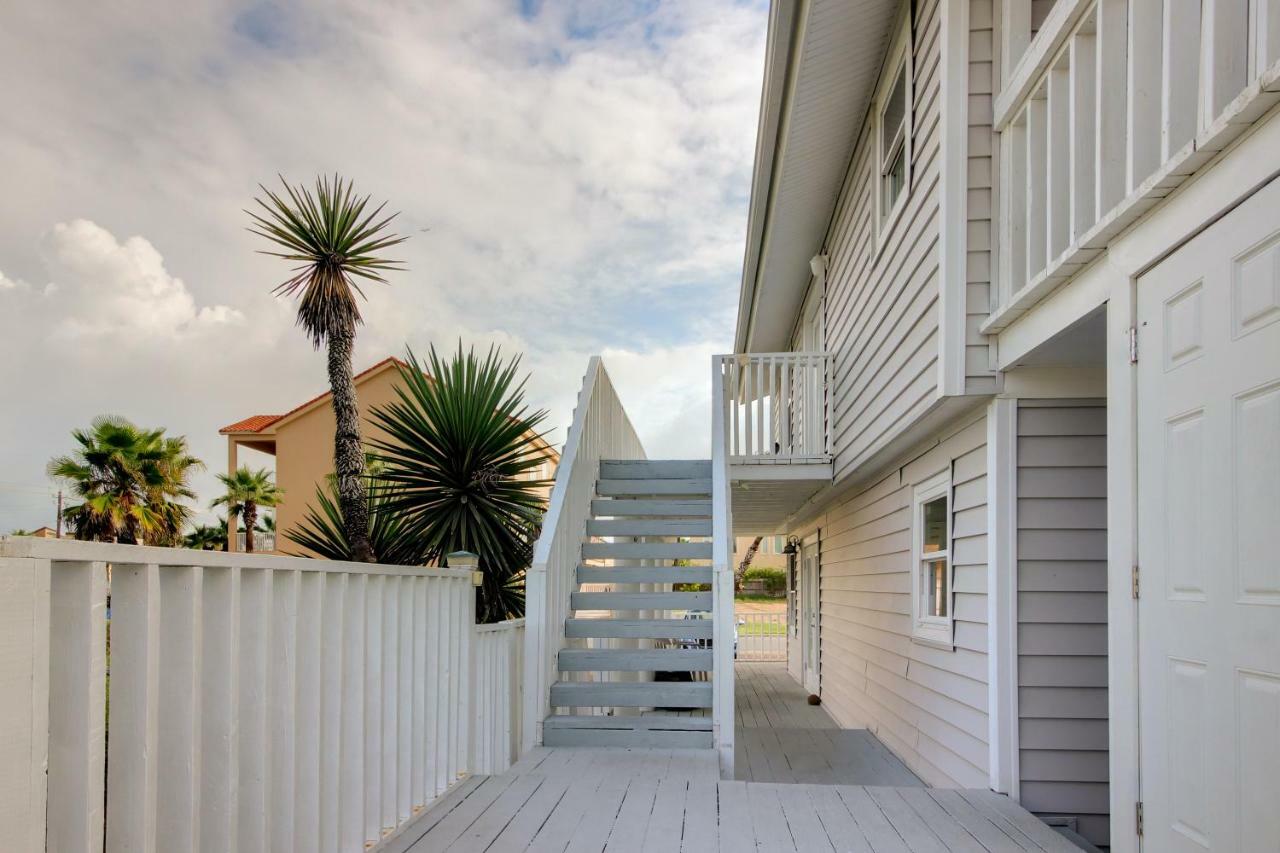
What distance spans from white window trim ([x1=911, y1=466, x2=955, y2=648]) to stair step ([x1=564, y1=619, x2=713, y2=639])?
129cm

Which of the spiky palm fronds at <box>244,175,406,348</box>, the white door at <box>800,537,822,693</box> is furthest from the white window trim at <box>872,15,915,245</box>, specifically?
the white door at <box>800,537,822,693</box>

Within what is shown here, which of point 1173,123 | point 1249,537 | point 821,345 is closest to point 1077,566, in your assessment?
point 1249,537

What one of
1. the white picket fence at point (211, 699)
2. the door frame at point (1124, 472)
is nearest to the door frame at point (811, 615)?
the door frame at point (1124, 472)

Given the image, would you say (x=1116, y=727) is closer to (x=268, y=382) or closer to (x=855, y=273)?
(x=855, y=273)

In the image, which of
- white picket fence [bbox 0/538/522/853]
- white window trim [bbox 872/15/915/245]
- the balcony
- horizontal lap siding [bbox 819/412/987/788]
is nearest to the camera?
white picket fence [bbox 0/538/522/853]

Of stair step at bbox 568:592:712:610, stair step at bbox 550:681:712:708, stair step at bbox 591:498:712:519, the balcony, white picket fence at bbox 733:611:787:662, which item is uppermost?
the balcony

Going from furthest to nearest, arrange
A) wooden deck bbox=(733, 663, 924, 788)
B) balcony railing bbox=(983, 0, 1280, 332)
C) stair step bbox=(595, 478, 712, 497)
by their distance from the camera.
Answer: stair step bbox=(595, 478, 712, 497), wooden deck bbox=(733, 663, 924, 788), balcony railing bbox=(983, 0, 1280, 332)

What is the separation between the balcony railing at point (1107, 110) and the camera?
228 centimetres

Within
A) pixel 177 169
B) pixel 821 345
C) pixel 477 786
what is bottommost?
pixel 477 786

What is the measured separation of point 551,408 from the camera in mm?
7383

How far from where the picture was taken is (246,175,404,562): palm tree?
30.7ft

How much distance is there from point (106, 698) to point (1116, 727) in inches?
112

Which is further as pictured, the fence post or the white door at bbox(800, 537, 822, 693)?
the white door at bbox(800, 537, 822, 693)

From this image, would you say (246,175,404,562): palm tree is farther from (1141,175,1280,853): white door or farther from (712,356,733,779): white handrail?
(1141,175,1280,853): white door
